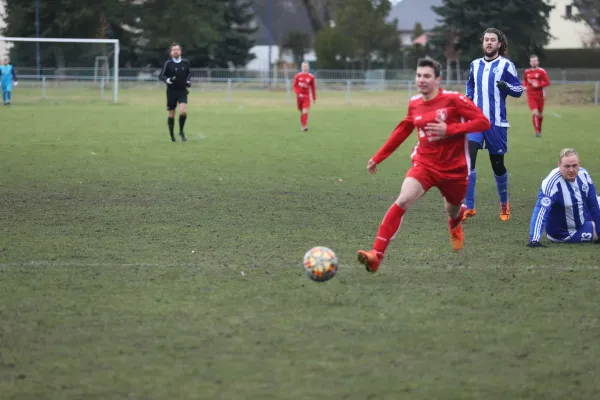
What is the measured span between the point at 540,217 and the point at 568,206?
300 millimetres

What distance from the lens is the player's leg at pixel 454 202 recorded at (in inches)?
267

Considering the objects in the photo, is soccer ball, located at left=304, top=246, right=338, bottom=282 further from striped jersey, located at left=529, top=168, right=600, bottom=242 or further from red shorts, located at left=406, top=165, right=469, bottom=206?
striped jersey, located at left=529, top=168, right=600, bottom=242

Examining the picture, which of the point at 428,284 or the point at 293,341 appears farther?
the point at 428,284

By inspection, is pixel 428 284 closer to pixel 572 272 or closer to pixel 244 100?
pixel 572 272

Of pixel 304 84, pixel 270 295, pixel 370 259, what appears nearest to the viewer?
pixel 270 295

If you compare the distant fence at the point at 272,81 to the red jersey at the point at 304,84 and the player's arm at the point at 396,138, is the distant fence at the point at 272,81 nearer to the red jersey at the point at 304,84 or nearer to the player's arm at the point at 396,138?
the red jersey at the point at 304,84

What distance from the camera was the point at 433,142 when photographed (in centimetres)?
666

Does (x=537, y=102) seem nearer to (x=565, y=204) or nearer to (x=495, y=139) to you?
(x=495, y=139)

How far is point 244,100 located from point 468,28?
19.1 m

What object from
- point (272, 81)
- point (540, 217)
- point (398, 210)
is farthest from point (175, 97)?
point (272, 81)

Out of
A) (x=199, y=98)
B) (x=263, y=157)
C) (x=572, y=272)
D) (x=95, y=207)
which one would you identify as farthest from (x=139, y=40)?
(x=572, y=272)

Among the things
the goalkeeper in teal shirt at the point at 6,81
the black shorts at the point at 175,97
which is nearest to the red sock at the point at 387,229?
the black shorts at the point at 175,97

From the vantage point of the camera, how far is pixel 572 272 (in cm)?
681

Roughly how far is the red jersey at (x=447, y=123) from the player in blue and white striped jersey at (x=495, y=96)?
2.53 metres
